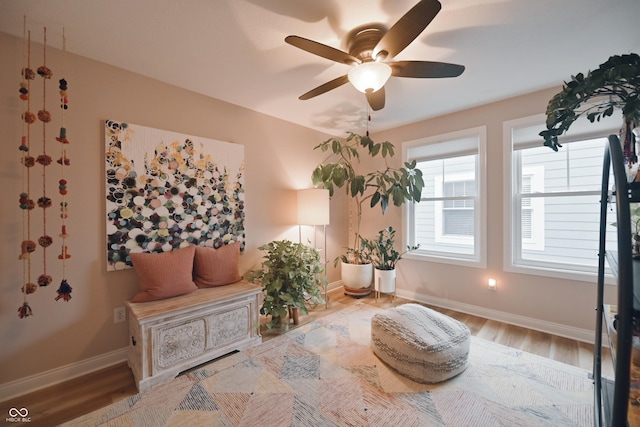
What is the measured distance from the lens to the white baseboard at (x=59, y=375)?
172 cm

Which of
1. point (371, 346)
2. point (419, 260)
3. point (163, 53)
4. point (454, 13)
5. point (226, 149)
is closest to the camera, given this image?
point (454, 13)

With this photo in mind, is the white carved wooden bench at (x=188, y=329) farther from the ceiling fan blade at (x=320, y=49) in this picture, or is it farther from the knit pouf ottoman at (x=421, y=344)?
the ceiling fan blade at (x=320, y=49)

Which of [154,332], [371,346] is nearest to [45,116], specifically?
[154,332]

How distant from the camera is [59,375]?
→ 188cm

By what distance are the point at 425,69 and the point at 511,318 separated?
2688 millimetres

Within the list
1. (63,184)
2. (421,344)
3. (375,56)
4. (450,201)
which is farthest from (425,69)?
(63,184)

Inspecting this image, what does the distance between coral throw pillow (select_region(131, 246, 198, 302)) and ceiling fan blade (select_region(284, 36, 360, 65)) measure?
1.85 meters

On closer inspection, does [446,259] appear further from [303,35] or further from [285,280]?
[303,35]

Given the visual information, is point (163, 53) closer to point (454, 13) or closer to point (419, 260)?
point (454, 13)

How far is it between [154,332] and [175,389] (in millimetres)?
412

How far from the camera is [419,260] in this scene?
350cm

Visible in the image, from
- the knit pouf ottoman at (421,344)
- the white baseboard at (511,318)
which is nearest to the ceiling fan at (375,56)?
the knit pouf ottoman at (421,344)

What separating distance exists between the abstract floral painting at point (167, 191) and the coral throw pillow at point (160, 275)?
171 millimetres

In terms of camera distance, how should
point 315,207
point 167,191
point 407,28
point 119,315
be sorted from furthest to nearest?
point 315,207, point 167,191, point 119,315, point 407,28
